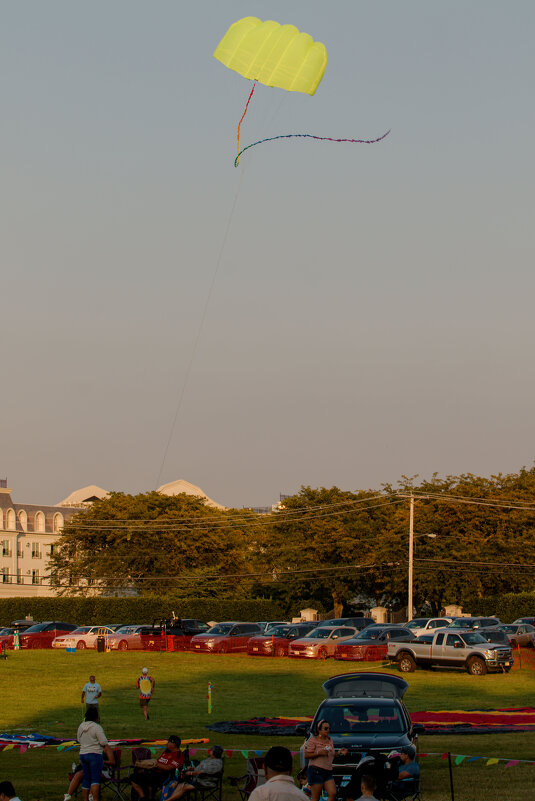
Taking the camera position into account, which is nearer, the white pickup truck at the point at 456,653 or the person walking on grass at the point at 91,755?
the person walking on grass at the point at 91,755

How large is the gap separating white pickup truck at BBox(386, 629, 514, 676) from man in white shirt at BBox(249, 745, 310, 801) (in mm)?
31856

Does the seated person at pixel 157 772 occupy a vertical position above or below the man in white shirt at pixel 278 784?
below

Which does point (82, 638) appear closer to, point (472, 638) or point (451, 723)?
point (472, 638)

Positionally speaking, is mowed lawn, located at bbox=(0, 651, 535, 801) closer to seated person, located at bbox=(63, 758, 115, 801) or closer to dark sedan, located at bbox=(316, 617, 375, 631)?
seated person, located at bbox=(63, 758, 115, 801)

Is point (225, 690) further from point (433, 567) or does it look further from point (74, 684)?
point (433, 567)

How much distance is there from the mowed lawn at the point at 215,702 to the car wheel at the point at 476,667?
1.52 ft

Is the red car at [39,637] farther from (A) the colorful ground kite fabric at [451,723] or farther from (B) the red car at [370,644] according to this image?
(A) the colorful ground kite fabric at [451,723]

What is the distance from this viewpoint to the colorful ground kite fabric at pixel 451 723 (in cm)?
2258

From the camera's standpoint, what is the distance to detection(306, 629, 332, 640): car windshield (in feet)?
156

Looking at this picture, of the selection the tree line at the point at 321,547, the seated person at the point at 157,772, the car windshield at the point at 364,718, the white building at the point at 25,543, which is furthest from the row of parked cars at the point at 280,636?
the white building at the point at 25,543

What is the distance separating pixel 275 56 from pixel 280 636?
3076cm

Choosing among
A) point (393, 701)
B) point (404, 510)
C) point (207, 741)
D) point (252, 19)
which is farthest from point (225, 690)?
point (404, 510)

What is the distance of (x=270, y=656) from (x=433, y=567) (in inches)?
1236

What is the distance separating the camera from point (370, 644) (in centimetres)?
4453
